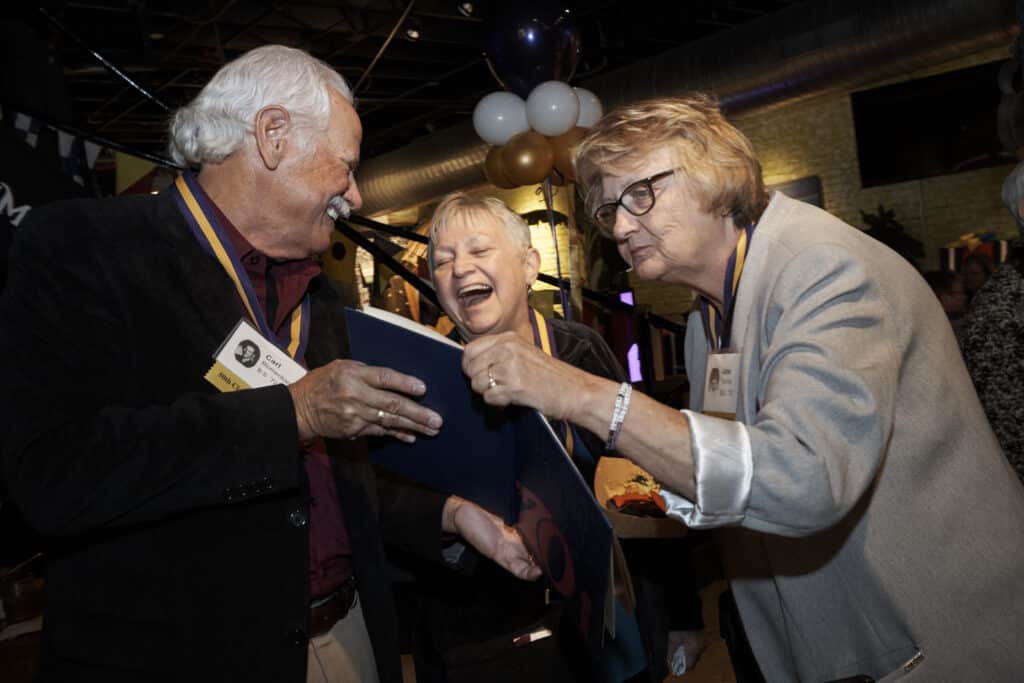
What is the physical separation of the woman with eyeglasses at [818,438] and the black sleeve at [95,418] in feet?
1.32

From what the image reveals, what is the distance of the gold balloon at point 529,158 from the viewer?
5262 millimetres

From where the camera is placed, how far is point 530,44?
5215mm

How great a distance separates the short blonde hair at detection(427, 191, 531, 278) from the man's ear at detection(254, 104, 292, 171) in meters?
0.82

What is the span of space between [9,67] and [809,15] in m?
5.59

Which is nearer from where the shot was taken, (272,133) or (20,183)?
(272,133)

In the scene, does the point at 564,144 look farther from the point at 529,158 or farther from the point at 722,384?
the point at 722,384

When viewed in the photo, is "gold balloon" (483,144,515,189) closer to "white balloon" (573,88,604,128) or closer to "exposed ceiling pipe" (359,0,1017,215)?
"white balloon" (573,88,604,128)

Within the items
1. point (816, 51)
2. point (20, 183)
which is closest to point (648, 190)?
point (20, 183)

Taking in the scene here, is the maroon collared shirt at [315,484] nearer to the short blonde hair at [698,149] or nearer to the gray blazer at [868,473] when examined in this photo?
the short blonde hair at [698,149]

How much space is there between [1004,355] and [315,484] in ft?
7.12

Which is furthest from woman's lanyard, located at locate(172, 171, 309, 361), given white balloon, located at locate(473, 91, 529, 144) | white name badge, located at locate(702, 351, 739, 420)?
white balloon, located at locate(473, 91, 529, 144)

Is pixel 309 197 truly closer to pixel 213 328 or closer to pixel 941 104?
pixel 213 328

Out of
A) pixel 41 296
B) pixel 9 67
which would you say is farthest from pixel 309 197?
pixel 9 67

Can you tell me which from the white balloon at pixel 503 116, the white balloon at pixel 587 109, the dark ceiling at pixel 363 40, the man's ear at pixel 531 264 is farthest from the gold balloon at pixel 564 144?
the man's ear at pixel 531 264
